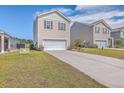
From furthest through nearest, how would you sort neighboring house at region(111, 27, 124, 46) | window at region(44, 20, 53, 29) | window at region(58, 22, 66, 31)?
neighboring house at region(111, 27, 124, 46) < window at region(58, 22, 66, 31) < window at region(44, 20, 53, 29)

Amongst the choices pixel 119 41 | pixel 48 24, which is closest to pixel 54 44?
pixel 48 24

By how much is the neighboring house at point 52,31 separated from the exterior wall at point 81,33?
4287mm

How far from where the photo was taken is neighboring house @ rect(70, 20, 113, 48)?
29309mm

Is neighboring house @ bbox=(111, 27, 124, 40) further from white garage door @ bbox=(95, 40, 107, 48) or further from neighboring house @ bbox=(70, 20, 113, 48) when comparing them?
white garage door @ bbox=(95, 40, 107, 48)

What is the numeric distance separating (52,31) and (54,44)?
1916 mm

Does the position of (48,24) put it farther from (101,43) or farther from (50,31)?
(101,43)

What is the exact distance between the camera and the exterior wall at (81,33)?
29.9m

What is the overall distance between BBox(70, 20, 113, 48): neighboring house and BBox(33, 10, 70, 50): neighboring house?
429 cm

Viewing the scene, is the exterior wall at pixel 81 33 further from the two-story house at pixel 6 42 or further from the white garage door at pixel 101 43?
the two-story house at pixel 6 42

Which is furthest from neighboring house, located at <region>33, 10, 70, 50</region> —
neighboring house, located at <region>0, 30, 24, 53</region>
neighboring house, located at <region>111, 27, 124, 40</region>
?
neighboring house, located at <region>111, 27, 124, 40</region>

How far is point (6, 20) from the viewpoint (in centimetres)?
2353

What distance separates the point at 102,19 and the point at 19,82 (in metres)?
26.2

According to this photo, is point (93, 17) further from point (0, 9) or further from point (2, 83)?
point (2, 83)
